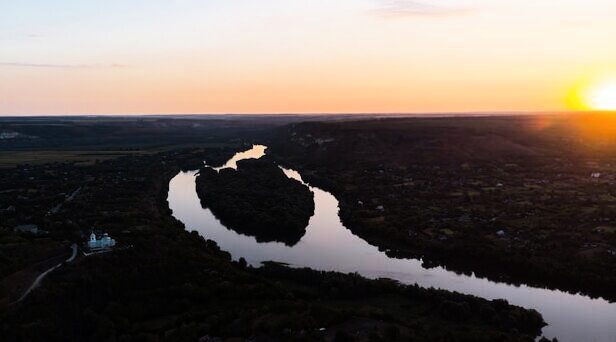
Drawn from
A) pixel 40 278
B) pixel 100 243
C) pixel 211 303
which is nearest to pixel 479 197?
pixel 211 303

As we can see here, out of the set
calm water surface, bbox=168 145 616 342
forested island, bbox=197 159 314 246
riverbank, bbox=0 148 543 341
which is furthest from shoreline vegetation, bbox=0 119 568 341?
forested island, bbox=197 159 314 246

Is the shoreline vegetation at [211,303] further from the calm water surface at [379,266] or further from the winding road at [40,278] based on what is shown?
the calm water surface at [379,266]

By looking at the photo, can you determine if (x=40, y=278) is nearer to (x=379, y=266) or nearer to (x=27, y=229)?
(x=27, y=229)

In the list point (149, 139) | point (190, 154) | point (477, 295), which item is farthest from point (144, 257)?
point (149, 139)

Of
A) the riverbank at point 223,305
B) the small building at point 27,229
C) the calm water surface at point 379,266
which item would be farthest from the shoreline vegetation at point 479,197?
the small building at point 27,229

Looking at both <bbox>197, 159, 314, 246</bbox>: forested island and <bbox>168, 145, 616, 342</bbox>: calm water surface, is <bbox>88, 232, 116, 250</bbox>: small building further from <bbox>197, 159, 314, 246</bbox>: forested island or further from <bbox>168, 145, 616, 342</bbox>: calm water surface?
<bbox>197, 159, 314, 246</bbox>: forested island
